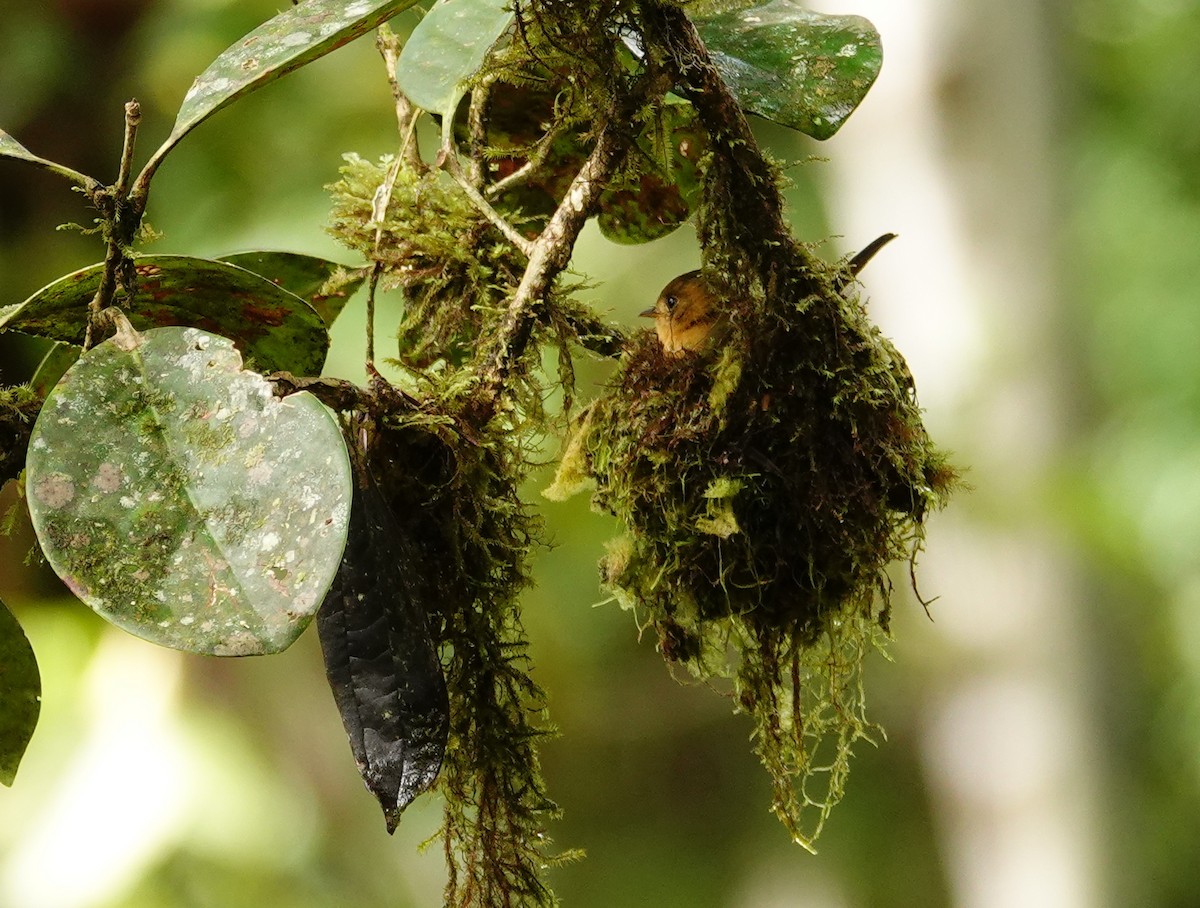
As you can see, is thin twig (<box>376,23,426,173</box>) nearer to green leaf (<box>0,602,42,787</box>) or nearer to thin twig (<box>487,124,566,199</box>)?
thin twig (<box>487,124,566,199</box>)

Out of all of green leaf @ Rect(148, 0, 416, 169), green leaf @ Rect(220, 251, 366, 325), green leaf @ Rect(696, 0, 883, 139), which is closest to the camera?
green leaf @ Rect(148, 0, 416, 169)

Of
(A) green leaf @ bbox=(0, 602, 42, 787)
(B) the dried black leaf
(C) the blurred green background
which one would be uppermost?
(B) the dried black leaf

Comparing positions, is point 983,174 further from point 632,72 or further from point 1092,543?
point 632,72

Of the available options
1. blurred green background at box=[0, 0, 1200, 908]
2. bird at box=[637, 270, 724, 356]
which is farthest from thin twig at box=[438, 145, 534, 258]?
blurred green background at box=[0, 0, 1200, 908]

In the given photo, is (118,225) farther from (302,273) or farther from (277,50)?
(302,273)

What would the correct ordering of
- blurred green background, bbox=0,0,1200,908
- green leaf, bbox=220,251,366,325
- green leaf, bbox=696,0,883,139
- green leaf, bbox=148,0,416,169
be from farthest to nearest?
1. blurred green background, bbox=0,0,1200,908
2. green leaf, bbox=220,251,366,325
3. green leaf, bbox=696,0,883,139
4. green leaf, bbox=148,0,416,169

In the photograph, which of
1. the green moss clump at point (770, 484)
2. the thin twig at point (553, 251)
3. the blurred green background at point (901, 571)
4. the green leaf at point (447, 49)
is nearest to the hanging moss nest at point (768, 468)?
the green moss clump at point (770, 484)

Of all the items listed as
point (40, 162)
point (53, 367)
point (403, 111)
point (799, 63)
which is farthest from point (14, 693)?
point (799, 63)

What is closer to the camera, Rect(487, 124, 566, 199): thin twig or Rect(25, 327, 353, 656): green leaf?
Rect(25, 327, 353, 656): green leaf
